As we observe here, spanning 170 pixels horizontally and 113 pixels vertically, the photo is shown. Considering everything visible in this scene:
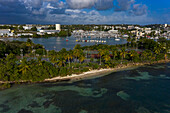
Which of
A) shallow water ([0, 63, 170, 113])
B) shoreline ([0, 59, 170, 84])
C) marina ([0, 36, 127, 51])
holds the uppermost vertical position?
marina ([0, 36, 127, 51])

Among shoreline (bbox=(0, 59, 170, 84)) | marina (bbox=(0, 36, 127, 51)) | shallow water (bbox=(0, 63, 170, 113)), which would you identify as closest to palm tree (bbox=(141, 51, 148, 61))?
shoreline (bbox=(0, 59, 170, 84))

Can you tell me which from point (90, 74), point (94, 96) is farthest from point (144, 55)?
point (94, 96)

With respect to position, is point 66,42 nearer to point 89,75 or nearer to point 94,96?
point 89,75

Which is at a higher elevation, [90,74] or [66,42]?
[66,42]

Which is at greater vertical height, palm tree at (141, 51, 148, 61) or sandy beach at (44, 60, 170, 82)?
palm tree at (141, 51, 148, 61)

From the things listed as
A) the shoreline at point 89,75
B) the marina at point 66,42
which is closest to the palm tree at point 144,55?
the shoreline at point 89,75

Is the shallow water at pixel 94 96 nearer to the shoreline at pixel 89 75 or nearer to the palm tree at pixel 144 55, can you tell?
the shoreline at pixel 89 75

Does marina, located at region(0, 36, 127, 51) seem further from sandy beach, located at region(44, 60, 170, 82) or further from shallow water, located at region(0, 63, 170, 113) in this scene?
shallow water, located at region(0, 63, 170, 113)

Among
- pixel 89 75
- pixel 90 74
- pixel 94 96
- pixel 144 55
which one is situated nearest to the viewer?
pixel 94 96

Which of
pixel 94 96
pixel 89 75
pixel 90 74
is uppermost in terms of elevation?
pixel 90 74
